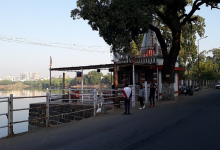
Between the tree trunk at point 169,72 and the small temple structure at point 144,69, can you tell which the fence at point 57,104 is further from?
the tree trunk at point 169,72

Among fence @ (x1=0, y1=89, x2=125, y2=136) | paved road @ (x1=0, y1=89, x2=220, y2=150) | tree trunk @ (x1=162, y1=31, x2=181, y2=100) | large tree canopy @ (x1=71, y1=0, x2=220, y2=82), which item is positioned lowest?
paved road @ (x1=0, y1=89, x2=220, y2=150)

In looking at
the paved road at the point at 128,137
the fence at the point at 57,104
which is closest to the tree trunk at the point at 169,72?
the fence at the point at 57,104

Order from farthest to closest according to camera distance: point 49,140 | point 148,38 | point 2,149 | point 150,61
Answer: point 148,38, point 150,61, point 49,140, point 2,149

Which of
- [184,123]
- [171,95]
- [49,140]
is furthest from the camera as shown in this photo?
[171,95]

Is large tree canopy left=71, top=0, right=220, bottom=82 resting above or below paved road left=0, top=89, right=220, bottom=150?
above

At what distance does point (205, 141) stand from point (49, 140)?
4.98 metres

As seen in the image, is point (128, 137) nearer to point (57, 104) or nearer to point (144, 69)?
point (57, 104)

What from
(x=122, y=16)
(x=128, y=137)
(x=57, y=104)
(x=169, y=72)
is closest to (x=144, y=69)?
(x=169, y=72)

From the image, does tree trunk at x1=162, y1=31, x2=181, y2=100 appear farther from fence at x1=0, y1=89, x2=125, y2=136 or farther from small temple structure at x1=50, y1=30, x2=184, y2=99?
fence at x1=0, y1=89, x2=125, y2=136

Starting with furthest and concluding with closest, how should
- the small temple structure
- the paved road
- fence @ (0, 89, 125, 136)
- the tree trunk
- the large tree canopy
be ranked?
the small temple structure < the tree trunk < the large tree canopy < fence @ (0, 89, 125, 136) < the paved road

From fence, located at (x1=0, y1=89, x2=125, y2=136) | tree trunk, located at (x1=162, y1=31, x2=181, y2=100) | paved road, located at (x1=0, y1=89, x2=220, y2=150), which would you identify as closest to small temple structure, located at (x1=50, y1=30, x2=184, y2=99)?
tree trunk, located at (x1=162, y1=31, x2=181, y2=100)

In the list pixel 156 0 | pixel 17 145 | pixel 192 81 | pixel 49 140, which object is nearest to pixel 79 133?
pixel 49 140

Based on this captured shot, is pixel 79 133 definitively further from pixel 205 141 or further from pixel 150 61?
pixel 150 61

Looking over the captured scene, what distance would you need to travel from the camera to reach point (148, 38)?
93.5 feet
